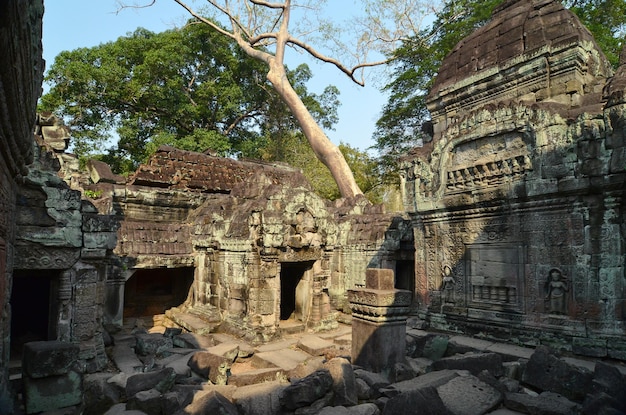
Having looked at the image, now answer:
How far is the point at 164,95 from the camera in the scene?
71.0 ft

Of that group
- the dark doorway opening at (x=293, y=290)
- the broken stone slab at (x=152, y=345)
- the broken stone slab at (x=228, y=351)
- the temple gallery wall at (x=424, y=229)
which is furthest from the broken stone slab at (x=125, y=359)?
the dark doorway opening at (x=293, y=290)

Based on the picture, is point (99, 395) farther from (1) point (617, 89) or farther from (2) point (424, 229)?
(1) point (617, 89)

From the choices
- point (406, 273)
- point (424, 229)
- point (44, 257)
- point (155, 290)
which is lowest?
point (155, 290)

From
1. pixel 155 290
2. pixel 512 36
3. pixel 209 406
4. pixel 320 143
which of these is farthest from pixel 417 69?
pixel 209 406

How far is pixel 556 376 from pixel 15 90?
6389 millimetres

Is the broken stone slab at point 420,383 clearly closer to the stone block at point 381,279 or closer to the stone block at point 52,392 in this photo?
the stone block at point 381,279

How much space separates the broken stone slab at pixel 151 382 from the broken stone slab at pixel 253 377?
0.94 meters

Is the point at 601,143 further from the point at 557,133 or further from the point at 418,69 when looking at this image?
the point at 418,69

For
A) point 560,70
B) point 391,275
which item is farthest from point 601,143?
point 391,275

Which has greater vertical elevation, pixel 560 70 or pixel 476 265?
pixel 560 70

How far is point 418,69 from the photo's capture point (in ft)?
60.9

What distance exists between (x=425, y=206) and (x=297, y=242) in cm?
305

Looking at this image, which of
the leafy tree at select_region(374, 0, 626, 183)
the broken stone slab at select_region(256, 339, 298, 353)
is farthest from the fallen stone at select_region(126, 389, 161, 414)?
the leafy tree at select_region(374, 0, 626, 183)

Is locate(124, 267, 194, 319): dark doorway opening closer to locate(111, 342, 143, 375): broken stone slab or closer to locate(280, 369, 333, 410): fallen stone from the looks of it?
locate(111, 342, 143, 375): broken stone slab
